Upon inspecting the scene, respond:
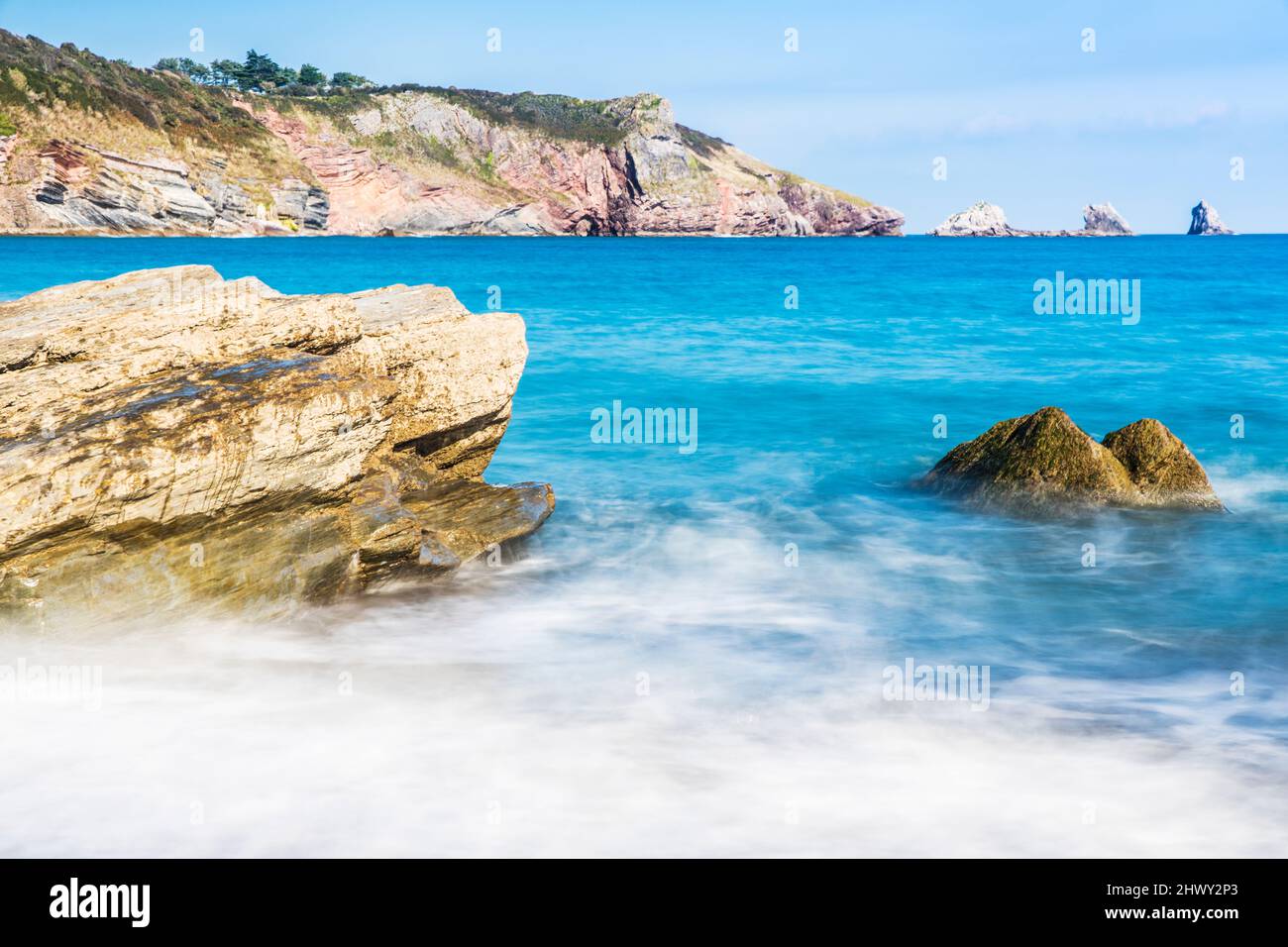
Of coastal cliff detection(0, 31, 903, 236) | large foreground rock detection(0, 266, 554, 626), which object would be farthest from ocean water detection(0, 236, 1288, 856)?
coastal cliff detection(0, 31, 903, 236)

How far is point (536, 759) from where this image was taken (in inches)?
263

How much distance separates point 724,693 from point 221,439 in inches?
157

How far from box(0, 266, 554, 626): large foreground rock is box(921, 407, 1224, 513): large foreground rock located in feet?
20.1

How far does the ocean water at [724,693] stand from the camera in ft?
19.4

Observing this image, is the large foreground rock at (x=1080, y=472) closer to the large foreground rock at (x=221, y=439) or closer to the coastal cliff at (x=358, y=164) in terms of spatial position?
the large foreground rock at (x=221, y=439)

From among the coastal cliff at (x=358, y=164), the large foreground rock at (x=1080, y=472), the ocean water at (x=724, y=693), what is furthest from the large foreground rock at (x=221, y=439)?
the coastal cliff at (x=358, y=164)

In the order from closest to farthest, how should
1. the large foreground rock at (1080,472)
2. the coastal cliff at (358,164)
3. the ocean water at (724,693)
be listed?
the ocean water at (724,693) → the large foreground rock at (1080,472) → the coastal cliff at (358,164)

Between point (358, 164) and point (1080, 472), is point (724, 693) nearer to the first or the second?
point (1080, 472)

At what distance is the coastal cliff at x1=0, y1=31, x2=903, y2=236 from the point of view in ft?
329

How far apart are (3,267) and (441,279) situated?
2083 cm

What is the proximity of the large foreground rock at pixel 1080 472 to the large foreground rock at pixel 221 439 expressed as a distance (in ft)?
20.1

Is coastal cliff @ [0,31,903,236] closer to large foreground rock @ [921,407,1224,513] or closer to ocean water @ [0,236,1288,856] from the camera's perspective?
ocean water @ [0,236,1288,856]

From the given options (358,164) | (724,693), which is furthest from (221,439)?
(358,164)

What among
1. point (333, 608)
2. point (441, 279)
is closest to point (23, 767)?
point (333, 608)
